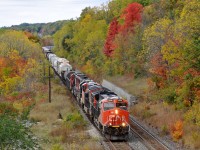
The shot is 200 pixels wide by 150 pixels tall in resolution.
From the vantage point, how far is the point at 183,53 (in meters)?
32.1

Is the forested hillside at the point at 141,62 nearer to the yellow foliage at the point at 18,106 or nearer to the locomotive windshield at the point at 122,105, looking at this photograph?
the yellow foliage at the point at 18,106

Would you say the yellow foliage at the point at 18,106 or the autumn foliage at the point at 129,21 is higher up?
the autumn foliage at the point at 129,21

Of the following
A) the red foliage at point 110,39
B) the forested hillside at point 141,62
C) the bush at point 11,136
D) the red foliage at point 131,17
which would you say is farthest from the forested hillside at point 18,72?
the bush at point 11,136

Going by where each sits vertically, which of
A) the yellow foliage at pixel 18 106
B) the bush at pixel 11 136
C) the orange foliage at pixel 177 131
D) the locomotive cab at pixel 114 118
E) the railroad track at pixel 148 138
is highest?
the bush at pixel 11 136

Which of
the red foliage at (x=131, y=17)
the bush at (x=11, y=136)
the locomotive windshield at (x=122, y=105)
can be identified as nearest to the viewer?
the bush at (x=11, y=136)

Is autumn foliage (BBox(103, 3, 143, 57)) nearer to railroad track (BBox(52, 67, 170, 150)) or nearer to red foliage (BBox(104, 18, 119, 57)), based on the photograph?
red foliage (BBox(104, 18, 119, 57))

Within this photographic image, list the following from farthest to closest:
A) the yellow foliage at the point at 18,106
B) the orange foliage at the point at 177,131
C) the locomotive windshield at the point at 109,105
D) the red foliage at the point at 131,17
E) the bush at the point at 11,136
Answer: the red foliage at the point at 131,17
the yellow foliage at the point at 18,106
the orange foliage at the point at 177,131
the locomotive windshield at the point at 109,105
the bush at the point at 11,136

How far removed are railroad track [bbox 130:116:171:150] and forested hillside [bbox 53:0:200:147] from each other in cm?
168

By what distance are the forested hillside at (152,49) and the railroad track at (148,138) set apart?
1.68 metres

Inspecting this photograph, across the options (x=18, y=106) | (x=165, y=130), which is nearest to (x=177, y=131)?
(x=165, y=130)

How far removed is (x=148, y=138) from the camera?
3155 cm

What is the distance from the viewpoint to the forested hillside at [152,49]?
1265 inches

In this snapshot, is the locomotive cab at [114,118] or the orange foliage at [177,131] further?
the orange foliage at [177,131]

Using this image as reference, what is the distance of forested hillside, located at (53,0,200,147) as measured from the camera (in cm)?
3212
